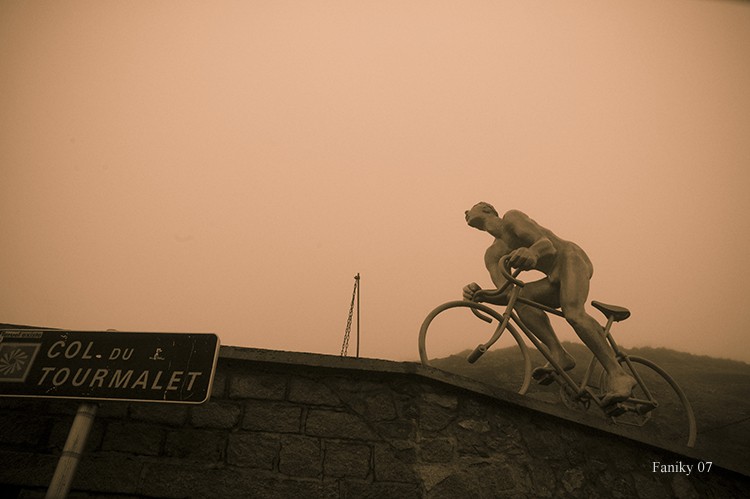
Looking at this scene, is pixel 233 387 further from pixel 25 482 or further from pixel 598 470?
pixel 598 470

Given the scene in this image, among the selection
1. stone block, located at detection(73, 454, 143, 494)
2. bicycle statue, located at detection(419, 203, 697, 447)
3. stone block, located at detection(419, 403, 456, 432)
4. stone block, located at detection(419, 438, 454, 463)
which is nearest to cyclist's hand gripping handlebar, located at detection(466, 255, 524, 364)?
bicycle statue, located at detection(419, 203, 697, 447)

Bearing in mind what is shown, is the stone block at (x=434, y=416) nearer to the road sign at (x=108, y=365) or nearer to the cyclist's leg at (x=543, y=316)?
the road sign at (x=108, y=365)

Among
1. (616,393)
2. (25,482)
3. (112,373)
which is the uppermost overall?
(616,393)

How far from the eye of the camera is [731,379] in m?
13.8

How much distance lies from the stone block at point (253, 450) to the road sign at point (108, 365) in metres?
1.14

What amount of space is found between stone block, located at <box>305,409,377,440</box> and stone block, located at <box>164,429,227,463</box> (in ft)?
1.78

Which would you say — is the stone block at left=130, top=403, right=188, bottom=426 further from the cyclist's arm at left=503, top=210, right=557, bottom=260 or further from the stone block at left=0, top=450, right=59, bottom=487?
the cyclist's arm at left=503, top=210, right=557, bottom=260

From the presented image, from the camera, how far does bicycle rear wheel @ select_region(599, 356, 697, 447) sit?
4629 millimetres

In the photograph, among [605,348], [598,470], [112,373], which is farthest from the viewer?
[605,348]

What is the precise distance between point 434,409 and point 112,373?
208 cm

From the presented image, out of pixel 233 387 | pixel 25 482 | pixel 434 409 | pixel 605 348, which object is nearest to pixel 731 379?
pixel 605 348

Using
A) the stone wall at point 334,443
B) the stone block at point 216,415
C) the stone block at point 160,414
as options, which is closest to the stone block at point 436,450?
the stone wall at point 334,443

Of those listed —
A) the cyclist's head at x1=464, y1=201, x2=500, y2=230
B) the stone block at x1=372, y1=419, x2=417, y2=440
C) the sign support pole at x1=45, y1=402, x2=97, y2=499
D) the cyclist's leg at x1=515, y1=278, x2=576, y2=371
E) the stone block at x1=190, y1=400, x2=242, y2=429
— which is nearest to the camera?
the sign support pole at x1=45, y1=402, x2=97, y2=499

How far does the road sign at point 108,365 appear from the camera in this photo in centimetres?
217
